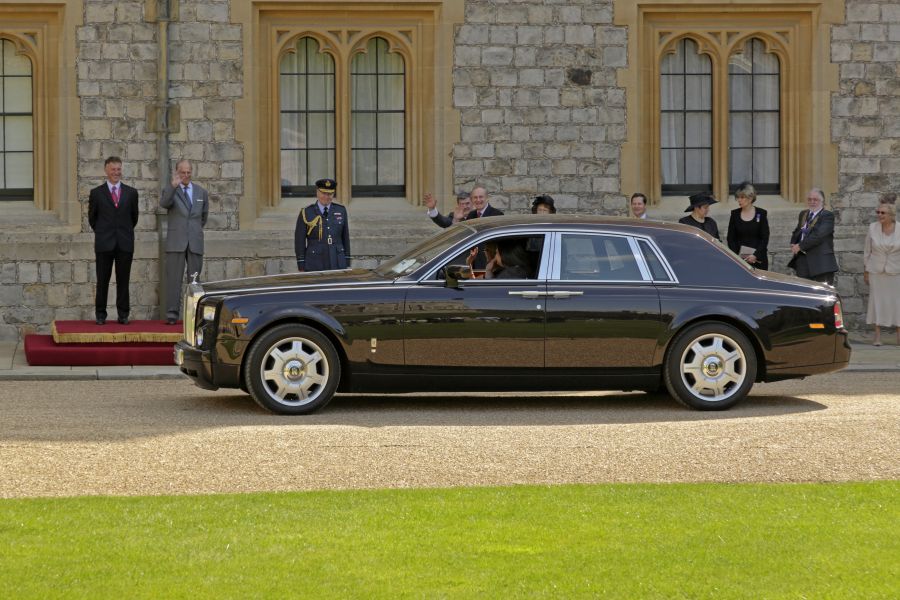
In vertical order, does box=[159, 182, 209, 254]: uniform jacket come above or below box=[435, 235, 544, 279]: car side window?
above

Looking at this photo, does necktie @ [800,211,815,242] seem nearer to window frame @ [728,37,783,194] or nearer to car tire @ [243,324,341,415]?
window frame @ [728,37,783,194]

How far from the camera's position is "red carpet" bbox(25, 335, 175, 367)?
15.7m

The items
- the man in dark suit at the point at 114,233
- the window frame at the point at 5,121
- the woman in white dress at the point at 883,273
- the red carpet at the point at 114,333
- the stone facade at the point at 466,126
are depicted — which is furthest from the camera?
the window frame at the point at 5,121

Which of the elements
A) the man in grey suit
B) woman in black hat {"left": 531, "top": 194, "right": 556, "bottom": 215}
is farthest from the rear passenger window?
the man in grey suit

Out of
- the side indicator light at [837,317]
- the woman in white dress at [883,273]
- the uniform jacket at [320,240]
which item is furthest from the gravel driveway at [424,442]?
the woman in white dress at [883,273]

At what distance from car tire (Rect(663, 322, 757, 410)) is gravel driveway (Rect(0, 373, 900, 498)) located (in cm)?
16

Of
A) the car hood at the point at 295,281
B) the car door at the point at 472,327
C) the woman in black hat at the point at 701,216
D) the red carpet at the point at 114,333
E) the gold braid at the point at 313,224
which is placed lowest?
the red carpet at the point at 114,333

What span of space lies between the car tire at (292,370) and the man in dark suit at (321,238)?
442cm

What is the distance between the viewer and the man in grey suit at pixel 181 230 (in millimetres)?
A: 17469

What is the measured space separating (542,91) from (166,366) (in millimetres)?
6273

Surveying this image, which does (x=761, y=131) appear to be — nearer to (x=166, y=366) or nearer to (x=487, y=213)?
(x=487, y=213)

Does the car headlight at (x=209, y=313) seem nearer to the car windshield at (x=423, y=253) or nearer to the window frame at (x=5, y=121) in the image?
the car windshield at (x=423, y=253)

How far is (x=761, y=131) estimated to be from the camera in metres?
20.9

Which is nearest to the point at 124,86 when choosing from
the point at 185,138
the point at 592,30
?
the point at 185,138
